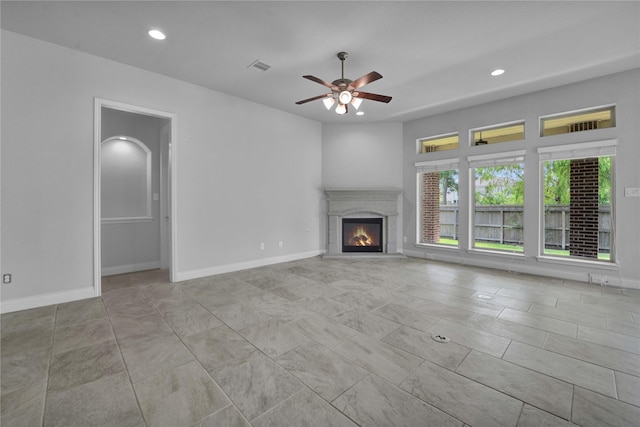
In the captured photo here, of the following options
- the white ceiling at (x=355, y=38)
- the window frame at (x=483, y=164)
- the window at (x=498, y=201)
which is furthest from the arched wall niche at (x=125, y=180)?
the window at (x=498, y=201)

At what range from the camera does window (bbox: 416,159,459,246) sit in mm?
5840

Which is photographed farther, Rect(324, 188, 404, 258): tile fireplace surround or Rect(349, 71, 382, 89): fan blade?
Rect(324, 188, 404, 258): tile fireplace surround

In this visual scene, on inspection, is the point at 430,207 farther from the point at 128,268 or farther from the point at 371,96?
the point at 128,268

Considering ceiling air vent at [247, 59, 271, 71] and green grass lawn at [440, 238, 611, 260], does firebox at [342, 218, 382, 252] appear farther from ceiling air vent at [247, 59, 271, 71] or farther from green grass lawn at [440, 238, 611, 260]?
ceiling air vent at [247, 59, 271, 71]

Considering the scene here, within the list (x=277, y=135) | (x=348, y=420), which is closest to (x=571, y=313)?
(x=348, y=420)

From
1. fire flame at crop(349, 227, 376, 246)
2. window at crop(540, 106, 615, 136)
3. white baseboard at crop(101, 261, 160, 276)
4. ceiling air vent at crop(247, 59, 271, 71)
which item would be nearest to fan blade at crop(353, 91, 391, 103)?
ceiling air vent at crop(247, 59, 271, 71)

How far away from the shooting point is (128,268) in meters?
4.98

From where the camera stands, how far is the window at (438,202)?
5840 mm

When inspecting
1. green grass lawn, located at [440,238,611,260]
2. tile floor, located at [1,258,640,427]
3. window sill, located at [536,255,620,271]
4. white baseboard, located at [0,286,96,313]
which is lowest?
tile floor, located at [1,258,640,427]

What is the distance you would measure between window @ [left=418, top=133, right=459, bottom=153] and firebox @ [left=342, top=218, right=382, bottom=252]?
1928mm

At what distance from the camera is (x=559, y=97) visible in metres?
4.47

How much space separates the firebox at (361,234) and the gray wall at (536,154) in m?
0.67

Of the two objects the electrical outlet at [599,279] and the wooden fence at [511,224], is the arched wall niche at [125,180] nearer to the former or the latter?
the wooden fence at [511,224]

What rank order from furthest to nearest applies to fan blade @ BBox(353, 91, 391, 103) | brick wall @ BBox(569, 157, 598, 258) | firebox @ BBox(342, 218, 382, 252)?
firebox @ BBox(342, 218, 382, 252)
brick wall @ BBox(569, 157, 598, 258)
fan blade @ BBox(353, 91, 391, 103)
